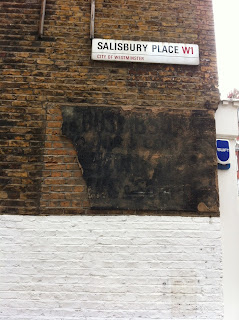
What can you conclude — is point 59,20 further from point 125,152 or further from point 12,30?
point 125,152

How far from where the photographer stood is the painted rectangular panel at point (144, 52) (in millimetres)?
3749

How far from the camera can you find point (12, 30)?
12.5ft

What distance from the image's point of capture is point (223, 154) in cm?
386

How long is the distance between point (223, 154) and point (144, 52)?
1.74 meters

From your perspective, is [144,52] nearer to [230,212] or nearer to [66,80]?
[66,80]

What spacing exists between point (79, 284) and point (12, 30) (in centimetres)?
337

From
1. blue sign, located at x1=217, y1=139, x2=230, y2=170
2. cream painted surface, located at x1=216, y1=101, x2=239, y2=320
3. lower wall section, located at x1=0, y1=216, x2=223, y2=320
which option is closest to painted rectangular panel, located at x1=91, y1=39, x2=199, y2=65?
cream painted surface, located at x1=216, y1=101, x2=239, y2=320

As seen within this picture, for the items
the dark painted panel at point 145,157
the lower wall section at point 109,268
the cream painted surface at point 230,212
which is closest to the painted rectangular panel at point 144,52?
the dark painted panel at point 145,157

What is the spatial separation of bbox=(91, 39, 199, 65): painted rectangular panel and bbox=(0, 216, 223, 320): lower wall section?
2082mm

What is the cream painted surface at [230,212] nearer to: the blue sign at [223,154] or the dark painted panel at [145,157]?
the blue sign at [223,154]

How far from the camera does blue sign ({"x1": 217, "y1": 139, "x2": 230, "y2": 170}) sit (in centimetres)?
382

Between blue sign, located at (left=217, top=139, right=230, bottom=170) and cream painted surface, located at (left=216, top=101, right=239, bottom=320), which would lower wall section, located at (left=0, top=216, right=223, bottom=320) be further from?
blue sign, located at (left=217, top=139, right=230, bottom=170)

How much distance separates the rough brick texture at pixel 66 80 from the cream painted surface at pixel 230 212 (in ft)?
1.15

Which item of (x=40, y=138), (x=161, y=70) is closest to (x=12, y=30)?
(x=40, y=138)
